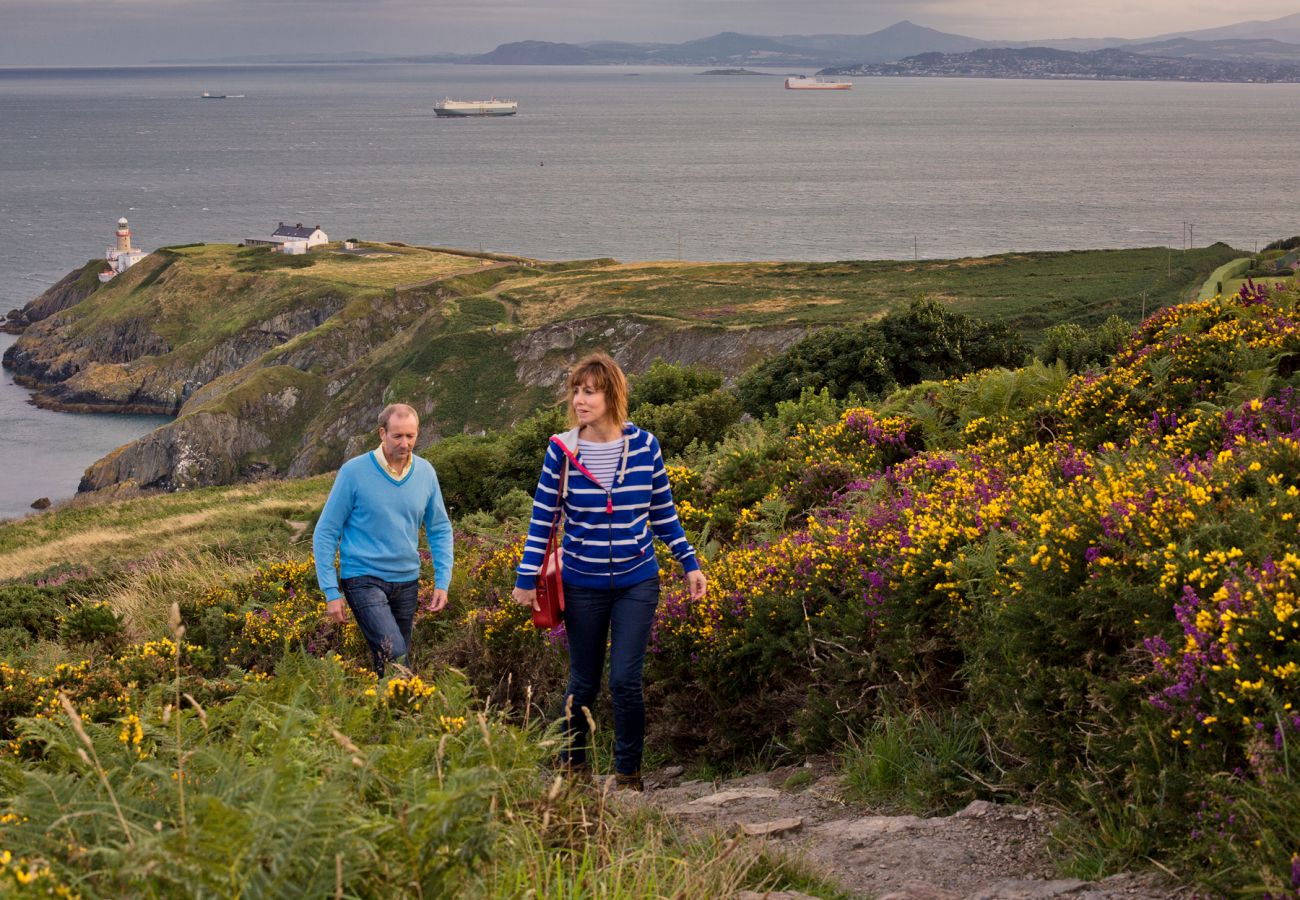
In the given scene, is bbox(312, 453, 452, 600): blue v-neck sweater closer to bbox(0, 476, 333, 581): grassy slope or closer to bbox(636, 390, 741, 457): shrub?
bbox(636, 390, 741, 457): shrub

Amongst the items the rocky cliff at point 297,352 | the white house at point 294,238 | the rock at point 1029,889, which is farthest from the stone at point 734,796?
the white house at point 294,238

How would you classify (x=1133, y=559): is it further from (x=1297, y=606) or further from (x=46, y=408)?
(x=46, y=408)

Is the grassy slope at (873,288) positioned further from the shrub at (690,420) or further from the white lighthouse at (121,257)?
the white lighthouse at (121,257)

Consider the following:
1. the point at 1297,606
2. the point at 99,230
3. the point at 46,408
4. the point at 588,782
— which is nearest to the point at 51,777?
the point at 588,782

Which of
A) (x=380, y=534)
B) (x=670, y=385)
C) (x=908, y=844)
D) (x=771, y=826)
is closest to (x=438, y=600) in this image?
(x=380, y=534)

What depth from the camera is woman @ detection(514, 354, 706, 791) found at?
6.30m

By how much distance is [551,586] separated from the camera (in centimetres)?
636

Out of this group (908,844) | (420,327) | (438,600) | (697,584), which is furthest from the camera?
(420,327)

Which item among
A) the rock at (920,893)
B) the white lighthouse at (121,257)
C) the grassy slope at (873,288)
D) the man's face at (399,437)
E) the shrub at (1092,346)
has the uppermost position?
the man's face at (399,437)

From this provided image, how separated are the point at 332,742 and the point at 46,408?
93.3m

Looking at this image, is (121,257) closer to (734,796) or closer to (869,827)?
(734,796)

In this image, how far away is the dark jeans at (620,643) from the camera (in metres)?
6.36

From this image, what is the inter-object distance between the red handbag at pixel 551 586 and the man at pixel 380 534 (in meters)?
1.30

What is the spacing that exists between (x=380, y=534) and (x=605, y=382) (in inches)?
81.2
